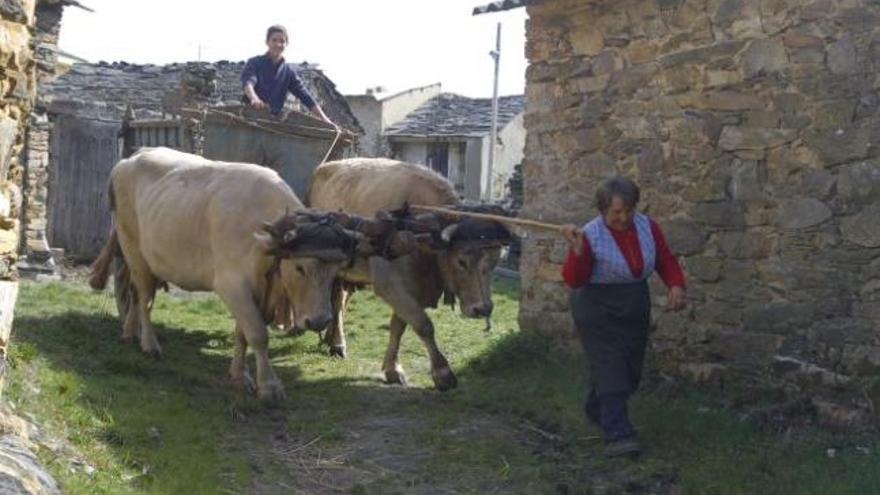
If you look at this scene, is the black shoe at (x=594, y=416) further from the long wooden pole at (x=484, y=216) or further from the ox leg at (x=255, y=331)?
the ox leg at (x=255, y=331)

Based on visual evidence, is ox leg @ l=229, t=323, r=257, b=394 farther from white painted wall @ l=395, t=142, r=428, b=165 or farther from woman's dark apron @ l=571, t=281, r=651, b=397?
white painted wall @ l=395, t=142, r=428, b=165

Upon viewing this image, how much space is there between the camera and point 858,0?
680 cm

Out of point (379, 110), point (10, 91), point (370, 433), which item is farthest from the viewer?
point (379, 110)

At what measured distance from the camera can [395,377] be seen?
28.5 ft

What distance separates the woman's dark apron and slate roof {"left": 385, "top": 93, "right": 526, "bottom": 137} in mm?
25895

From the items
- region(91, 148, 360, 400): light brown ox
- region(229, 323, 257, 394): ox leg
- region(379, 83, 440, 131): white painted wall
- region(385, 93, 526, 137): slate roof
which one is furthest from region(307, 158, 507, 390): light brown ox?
region(379, 83, 440, 131): white painted wall

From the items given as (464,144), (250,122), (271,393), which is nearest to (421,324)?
(271,393)

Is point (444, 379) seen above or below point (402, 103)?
below

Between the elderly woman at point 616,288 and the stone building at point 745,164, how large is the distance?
3.52ft

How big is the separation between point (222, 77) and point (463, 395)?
14291 mm

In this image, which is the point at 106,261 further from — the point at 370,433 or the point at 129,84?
the point at 129,84

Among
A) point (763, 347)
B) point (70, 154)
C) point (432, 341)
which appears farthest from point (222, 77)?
point (763, 347)

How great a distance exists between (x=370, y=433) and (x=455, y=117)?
28.3m

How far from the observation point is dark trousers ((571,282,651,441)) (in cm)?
650
